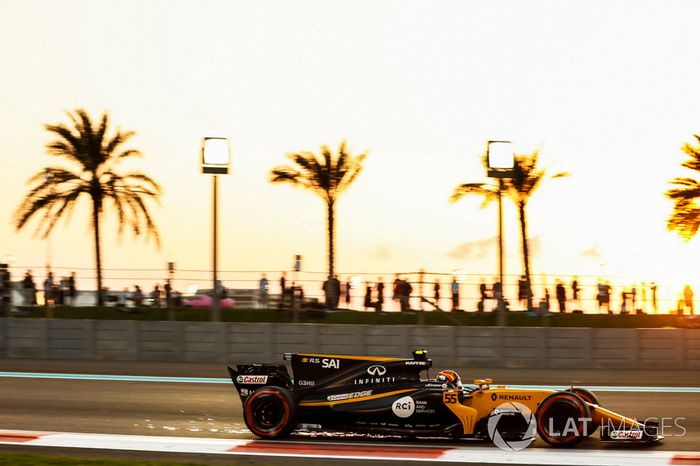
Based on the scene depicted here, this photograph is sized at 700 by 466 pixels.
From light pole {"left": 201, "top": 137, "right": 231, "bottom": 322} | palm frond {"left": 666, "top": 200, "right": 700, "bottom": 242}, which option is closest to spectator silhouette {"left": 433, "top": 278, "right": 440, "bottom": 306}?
light pole {"left": 201, "top": 137, "right": 231, "bottom": 322}

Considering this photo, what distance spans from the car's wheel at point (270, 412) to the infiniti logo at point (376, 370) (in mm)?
971

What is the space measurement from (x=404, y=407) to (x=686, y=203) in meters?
27.8

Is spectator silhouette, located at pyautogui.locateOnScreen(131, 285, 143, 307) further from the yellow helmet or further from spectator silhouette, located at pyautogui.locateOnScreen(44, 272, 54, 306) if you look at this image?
the yellow helmet

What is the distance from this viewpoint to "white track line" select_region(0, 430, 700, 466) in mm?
10297

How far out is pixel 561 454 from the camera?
1047cm

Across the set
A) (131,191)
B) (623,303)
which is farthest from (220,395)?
(131,191)

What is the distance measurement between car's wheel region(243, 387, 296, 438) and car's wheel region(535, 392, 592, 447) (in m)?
2.87

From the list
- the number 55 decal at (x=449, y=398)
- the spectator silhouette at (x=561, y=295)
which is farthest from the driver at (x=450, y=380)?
the spectator silhouette at (x=561, y=295)

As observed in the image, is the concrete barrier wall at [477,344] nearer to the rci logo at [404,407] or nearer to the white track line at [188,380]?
the white track line at [188,380]

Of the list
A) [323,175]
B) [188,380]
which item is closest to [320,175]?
[323,175]

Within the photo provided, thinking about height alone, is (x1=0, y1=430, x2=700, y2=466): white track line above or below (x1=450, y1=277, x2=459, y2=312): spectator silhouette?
below

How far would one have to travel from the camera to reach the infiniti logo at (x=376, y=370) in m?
11.3

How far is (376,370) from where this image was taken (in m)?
11.3

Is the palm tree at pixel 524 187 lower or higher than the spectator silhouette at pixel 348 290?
higher
